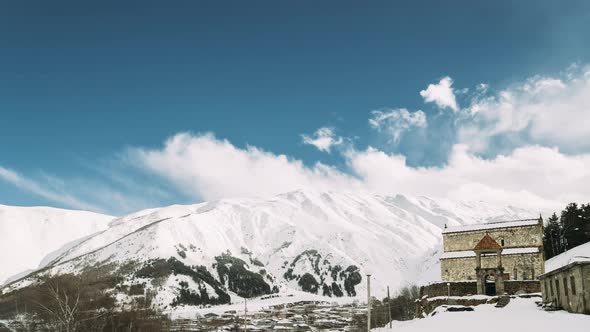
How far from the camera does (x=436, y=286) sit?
220 feet

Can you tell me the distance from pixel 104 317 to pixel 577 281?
247 ft

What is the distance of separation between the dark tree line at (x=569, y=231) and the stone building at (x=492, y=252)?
32.6m

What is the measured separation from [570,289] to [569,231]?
76.1 metres

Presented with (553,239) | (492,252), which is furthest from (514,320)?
(553,239)

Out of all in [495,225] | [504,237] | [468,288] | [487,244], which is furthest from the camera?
[495,225]

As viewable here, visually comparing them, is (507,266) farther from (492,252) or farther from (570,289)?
(570,289)

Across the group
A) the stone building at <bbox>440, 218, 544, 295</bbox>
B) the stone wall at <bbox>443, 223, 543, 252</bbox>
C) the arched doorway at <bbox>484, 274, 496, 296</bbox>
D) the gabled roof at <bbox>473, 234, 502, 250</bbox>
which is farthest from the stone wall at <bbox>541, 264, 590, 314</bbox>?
the stone wall at <bbox>443, 223, 543, 252</bbox>

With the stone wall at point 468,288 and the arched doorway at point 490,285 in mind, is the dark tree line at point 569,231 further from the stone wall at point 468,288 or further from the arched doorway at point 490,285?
the stone wall at point 468,288

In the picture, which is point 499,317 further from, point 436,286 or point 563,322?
point 436,286

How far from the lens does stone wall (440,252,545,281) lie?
70500mm

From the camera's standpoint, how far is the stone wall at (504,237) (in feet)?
245

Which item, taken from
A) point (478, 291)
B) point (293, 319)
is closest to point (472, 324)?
point (478, 291)

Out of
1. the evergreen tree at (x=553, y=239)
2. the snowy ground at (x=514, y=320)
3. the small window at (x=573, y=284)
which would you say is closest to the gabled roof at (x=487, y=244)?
the snowy ground at (x=514, y=320)

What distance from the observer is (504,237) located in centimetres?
7706
